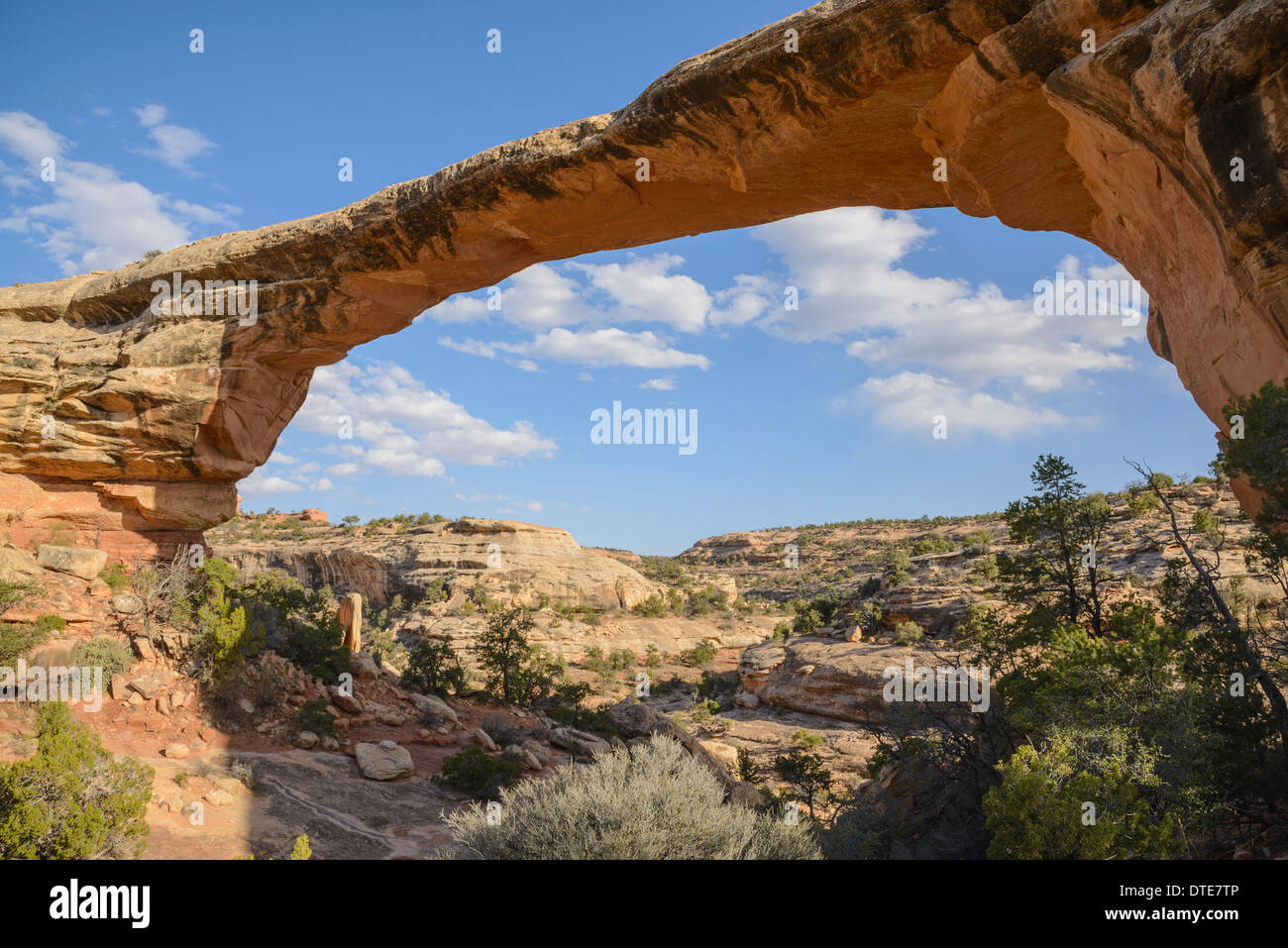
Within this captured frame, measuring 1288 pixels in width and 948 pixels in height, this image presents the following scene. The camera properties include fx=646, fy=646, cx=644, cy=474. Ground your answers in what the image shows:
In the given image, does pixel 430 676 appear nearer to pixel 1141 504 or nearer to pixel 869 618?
pixel 869 618

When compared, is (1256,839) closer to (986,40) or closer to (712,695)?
(986,40)

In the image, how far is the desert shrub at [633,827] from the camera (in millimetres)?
6617

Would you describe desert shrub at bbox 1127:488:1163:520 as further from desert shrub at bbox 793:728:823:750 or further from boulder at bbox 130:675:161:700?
boulder at bbox 130:675:161:700

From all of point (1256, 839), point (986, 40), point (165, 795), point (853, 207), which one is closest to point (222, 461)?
point (165, 795)

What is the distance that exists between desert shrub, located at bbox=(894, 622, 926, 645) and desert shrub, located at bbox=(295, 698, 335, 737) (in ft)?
53.6

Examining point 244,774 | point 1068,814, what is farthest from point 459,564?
point 1068,814

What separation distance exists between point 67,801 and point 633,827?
621cm

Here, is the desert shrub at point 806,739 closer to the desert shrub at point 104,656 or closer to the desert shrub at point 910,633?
the desert shrub at point 910,633

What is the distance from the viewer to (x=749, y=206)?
1077 centimetres

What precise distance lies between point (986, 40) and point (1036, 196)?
2.63 meters

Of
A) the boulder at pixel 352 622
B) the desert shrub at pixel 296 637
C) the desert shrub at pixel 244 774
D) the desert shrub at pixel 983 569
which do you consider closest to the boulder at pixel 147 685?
the desert shrub at pixel 296 637

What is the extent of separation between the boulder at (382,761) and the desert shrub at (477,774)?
64cm

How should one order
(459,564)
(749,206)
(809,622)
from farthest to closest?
(459,564), (809,622), (749,206)
